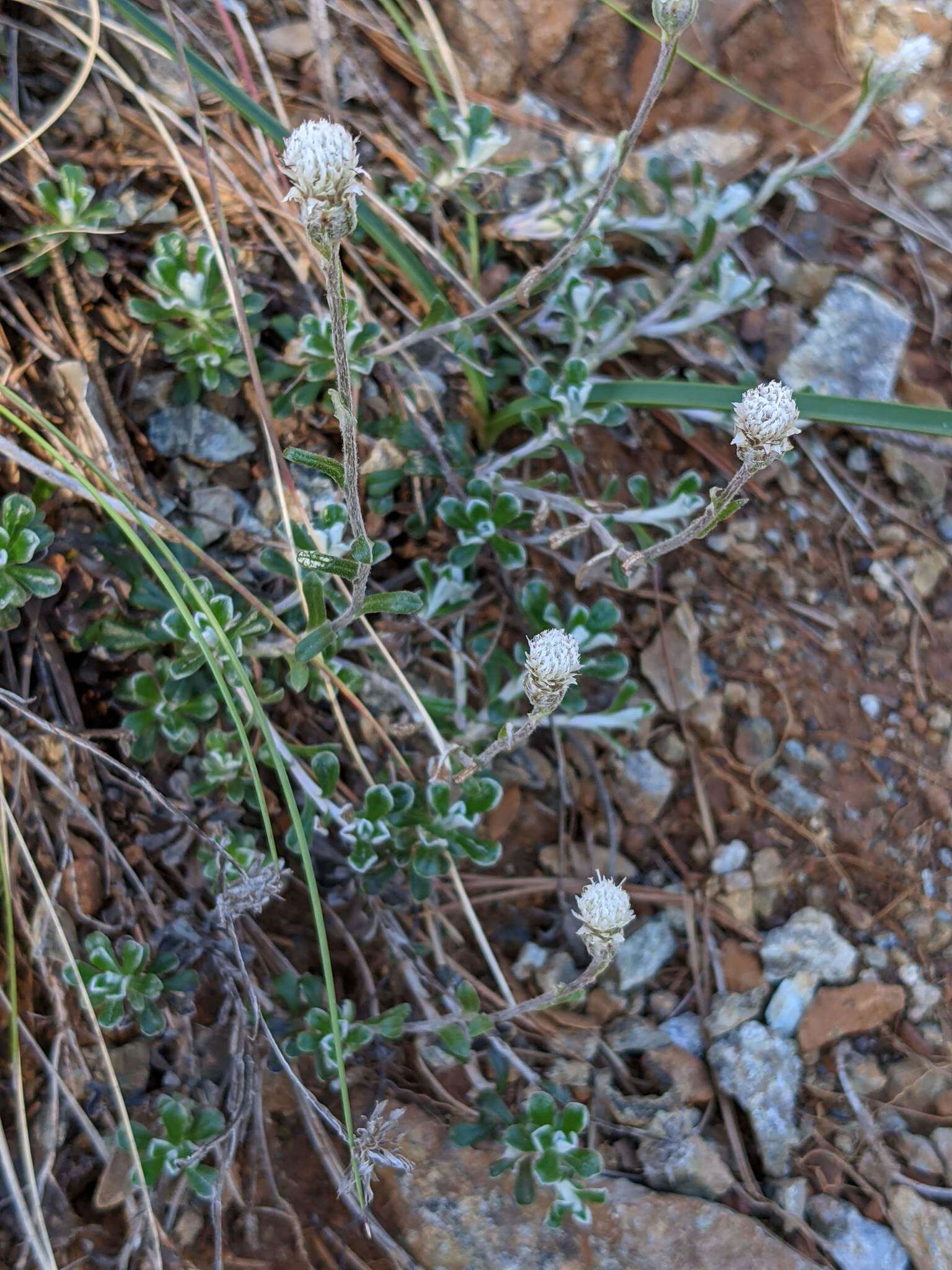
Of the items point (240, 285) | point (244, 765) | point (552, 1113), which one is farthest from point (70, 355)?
point (552, 1113)

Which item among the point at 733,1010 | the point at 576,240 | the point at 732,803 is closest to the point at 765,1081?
the point at 733,1010

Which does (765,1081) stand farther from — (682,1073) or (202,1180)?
(202,1180)

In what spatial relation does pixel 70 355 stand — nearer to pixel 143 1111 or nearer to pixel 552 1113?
pixel 143 1111

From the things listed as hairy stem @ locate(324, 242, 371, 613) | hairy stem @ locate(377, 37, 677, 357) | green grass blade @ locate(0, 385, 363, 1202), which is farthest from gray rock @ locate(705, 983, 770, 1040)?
hairy stem @ locate(377, 37, 677, 357)

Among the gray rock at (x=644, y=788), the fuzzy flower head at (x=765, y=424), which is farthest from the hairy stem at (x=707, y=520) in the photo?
the gray rock at (x=644, y=788)

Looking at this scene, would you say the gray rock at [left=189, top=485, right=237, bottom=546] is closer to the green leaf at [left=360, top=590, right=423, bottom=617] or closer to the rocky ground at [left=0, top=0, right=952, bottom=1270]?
the rocky ground at [left=0, top=0, right=952, bottom=1270]

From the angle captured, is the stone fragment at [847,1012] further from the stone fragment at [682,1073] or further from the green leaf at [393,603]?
the green leaf at [393,603]
